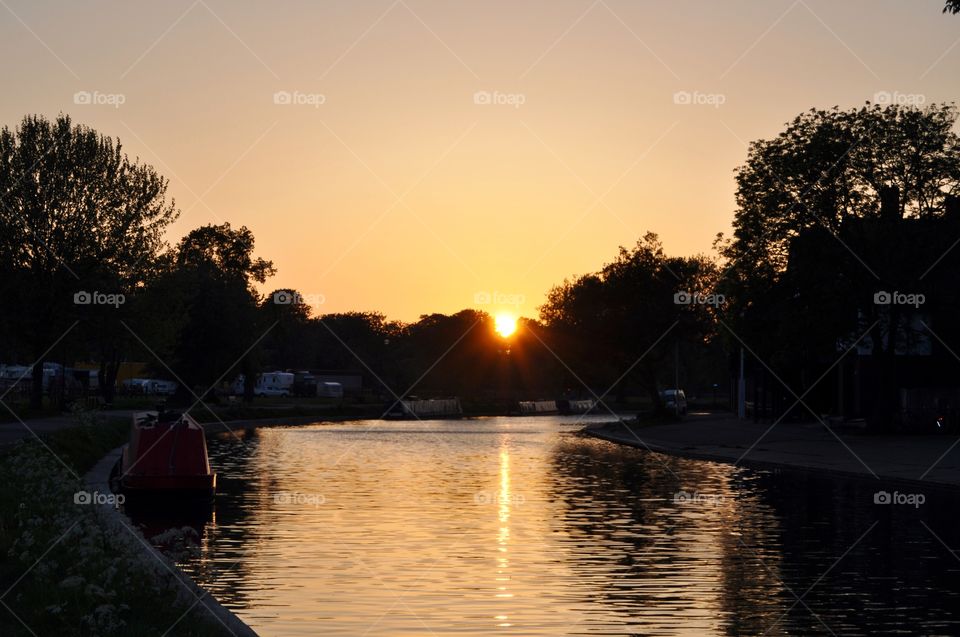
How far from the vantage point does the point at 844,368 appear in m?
70.1

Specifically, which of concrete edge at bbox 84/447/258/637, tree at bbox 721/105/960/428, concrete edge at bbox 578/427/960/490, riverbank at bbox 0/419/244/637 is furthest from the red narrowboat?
tree at bbox 721/105/960/428

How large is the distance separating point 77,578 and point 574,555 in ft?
29.2

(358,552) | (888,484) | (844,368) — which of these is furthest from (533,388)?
(358,552)

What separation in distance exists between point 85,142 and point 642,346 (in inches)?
1507

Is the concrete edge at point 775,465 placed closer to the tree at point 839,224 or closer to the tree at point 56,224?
the tree at point 839,224

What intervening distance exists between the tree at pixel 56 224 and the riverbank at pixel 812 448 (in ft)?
84.9

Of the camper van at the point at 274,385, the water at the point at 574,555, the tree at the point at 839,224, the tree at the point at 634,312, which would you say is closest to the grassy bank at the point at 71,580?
the water at the point at 574,555

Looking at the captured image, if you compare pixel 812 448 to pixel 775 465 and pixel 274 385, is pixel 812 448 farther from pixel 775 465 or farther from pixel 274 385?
pixel 274 385

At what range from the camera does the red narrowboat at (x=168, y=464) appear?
88.4 ft

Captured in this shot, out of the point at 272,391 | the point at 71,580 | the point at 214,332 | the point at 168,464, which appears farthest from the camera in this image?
the point at 272,391

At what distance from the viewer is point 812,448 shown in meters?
46.9

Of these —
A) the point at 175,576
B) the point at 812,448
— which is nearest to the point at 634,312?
the point at 812,448

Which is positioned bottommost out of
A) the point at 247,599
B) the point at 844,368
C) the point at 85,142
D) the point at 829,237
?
the point at 247,599

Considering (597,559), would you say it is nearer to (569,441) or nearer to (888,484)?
(888,484)
